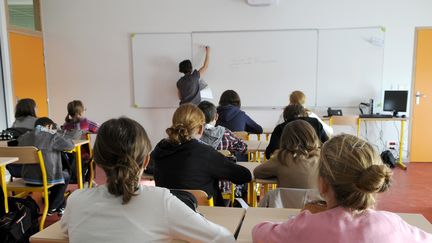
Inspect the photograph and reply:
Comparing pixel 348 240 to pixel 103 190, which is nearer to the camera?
pixel 348 240

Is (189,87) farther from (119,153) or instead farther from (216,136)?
(119,153)

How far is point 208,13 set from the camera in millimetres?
5570

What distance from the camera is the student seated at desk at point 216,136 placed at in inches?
113

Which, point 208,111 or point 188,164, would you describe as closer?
point 188,164

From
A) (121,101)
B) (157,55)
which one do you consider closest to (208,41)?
(157,55)

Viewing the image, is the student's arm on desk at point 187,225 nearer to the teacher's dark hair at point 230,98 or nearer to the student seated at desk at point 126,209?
the student seated at desk at point 126,209

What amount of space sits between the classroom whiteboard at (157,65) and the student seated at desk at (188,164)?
150 inches

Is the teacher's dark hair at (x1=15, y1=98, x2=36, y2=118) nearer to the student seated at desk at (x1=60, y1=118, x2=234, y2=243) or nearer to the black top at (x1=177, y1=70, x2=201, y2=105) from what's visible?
the black top at (x1=177, y1=70, x2=201, y2=105)

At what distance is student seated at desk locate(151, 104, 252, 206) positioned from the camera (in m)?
1.98

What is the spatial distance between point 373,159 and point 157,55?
5.13m

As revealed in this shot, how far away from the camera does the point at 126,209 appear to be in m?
1.14

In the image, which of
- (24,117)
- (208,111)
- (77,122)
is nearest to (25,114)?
(24,117)

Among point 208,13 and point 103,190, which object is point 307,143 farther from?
point 208,13

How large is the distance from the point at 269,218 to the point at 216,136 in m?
1.45
